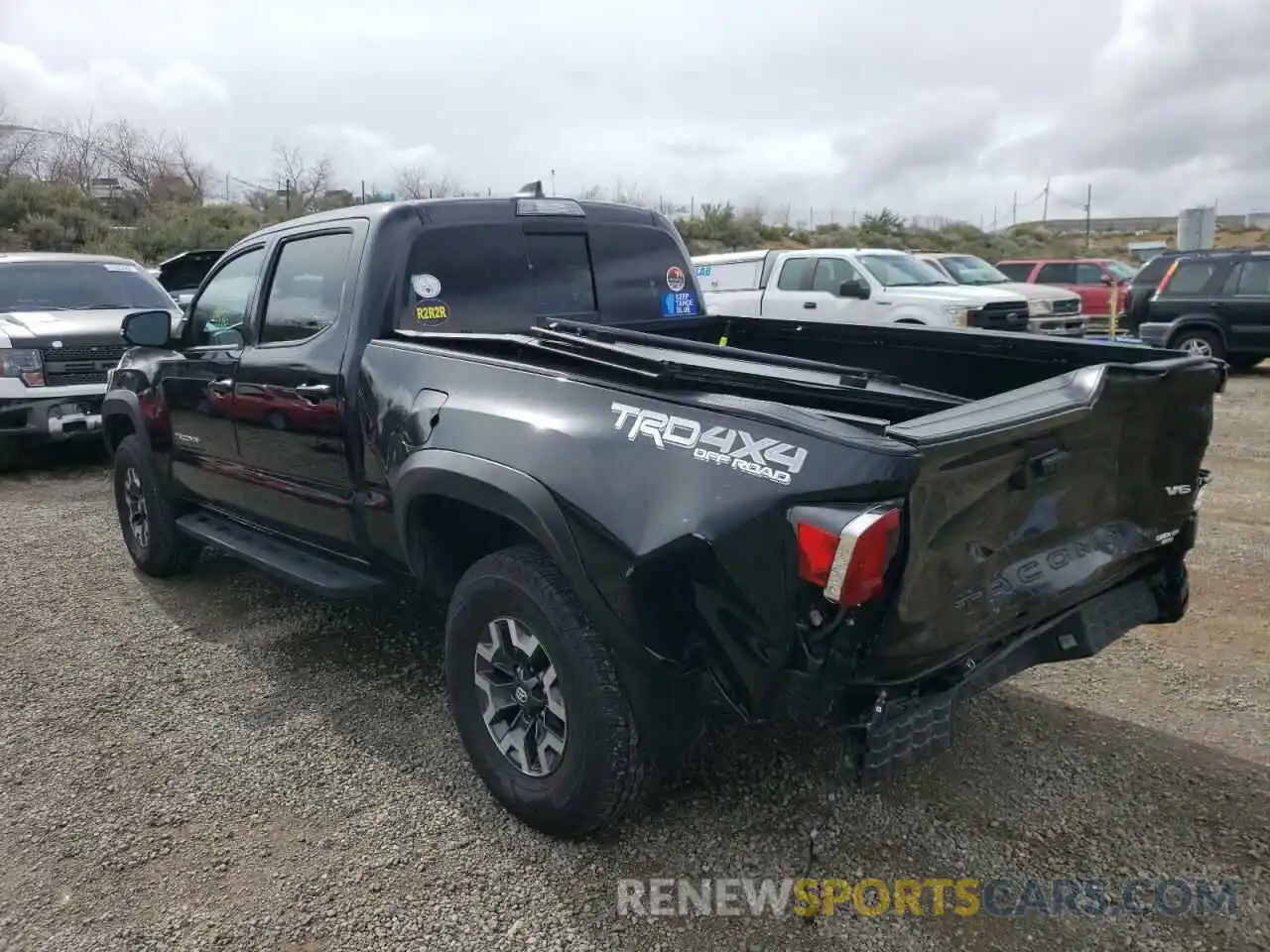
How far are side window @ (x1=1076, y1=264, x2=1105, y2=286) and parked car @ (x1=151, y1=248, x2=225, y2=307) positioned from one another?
16241mm

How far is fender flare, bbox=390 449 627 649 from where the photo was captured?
2650mm

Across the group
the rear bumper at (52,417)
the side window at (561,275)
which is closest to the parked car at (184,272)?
the rear bumper at (52,417)

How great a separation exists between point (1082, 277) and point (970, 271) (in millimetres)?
5591

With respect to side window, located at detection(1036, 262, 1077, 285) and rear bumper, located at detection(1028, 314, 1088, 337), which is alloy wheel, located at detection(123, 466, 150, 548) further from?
side window, located at detection(1036, 262, 1077, 285)

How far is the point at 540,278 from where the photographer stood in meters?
4.09

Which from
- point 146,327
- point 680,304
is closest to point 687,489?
point 680,304

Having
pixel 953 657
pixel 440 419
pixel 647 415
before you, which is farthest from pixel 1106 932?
pixel 440 419

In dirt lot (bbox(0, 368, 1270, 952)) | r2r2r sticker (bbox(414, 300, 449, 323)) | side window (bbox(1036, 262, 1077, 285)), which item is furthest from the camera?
side window (bbox(1036, 262, 1077, 285))

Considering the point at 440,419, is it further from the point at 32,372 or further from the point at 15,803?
the point at 32,372

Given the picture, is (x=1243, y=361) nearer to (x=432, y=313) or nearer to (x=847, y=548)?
(x=432, y=313)

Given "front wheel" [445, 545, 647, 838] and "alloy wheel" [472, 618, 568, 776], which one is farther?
"alloy wheel" [472, 618, 568, 776]

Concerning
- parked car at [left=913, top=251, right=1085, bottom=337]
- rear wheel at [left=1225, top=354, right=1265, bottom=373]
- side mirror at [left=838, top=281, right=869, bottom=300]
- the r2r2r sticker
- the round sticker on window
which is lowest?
rear wheel at [left=1225, top=354, right=1265, bottom=373]

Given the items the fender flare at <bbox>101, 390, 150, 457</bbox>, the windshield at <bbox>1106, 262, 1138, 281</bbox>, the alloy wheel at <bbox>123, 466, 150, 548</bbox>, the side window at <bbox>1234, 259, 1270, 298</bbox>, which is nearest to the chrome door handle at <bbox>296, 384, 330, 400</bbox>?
the fender flare at <bbox>101, 390, 150, 457</bbox>

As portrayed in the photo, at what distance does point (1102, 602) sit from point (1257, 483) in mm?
5083
